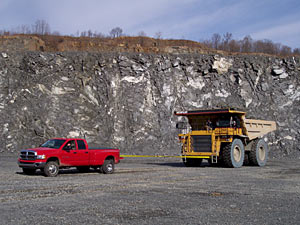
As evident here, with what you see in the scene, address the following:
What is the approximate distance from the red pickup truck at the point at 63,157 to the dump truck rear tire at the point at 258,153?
9.61 m

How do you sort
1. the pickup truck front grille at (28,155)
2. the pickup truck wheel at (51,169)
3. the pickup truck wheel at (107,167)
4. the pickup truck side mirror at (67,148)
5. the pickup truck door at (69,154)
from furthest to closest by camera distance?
the pickup truck wheel at (107,167), the pickup truck side mirror at (67,148), the pickup truck door at (69,154), the pickup truck front grille at (28,155), the pickup truck wheel at (51,169)

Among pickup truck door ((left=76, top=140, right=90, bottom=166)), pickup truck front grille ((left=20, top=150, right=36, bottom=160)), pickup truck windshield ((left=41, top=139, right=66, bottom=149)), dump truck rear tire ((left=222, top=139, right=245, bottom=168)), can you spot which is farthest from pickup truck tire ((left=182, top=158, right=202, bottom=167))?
pickup truck front grille ((left=20, top=150, right=36, bottom=160))

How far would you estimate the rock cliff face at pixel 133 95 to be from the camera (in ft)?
118

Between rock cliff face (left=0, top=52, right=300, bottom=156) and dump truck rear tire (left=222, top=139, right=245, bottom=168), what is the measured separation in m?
A: 12.9

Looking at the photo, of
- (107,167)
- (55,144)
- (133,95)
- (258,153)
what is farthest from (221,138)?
(133,95)

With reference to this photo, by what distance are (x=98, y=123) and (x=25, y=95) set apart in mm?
7876

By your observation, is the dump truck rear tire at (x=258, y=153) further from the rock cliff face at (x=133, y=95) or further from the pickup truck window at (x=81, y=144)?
the pickup truck window at (x=81, y=144)

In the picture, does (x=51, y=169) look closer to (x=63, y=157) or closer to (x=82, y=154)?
(x=63, y=157)

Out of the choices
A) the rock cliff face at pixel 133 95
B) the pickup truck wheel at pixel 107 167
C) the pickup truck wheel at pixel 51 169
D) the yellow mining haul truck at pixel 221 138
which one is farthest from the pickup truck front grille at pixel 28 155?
the rock cliff face at pixel 133 95

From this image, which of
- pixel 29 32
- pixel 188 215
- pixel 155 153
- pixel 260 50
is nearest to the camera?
pixel 188 215

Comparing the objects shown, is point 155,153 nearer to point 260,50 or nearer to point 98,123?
point 98,123

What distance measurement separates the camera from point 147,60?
4212 centimetres

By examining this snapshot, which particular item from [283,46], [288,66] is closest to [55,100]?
[288,66]

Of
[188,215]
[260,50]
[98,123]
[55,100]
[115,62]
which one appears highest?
[260,50]
